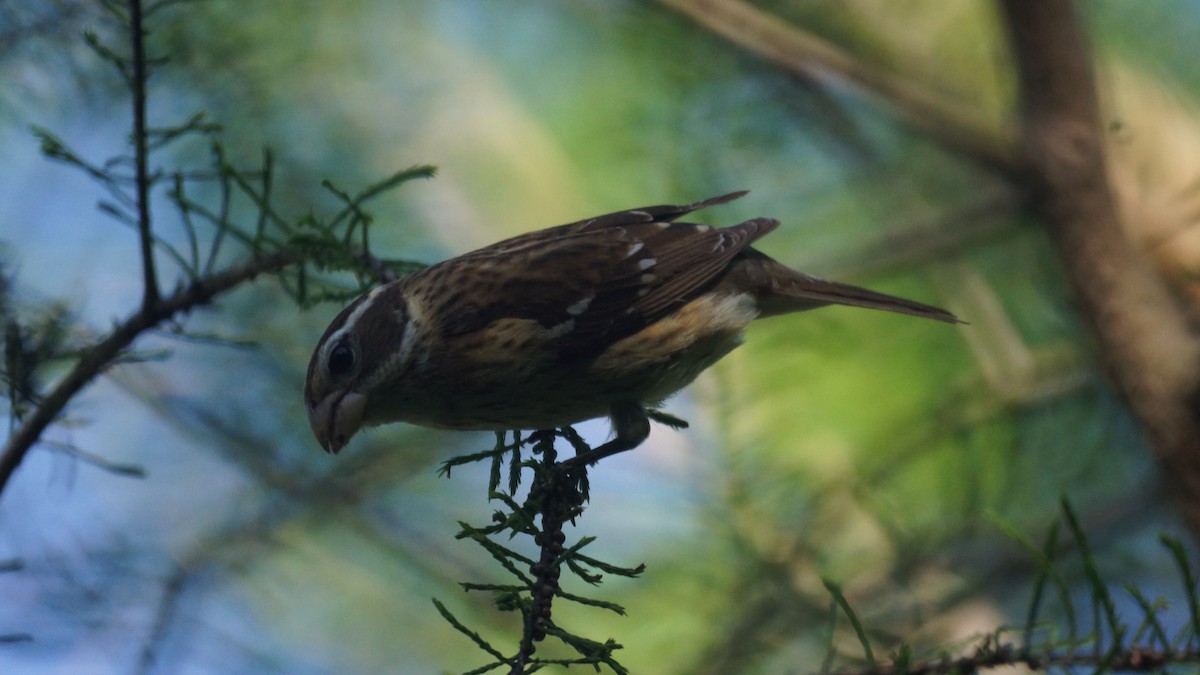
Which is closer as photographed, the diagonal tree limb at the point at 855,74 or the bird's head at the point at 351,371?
the bird's head at the point at 351,371

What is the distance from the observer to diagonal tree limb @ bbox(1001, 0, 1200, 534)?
16.6 ft

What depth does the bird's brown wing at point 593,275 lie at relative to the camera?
12.0 ft

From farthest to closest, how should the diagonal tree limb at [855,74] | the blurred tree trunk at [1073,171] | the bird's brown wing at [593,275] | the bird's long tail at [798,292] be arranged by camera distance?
the diagonal tree limb at [855,74]
the blurred tree trunk at [1073,171]
the bird's long tail at [798,292]
the bird's brown wing at [593,275]

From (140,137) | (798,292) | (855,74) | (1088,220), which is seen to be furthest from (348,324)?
(1088,220)

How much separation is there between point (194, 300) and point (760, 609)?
116 inches

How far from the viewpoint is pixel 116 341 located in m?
2.70

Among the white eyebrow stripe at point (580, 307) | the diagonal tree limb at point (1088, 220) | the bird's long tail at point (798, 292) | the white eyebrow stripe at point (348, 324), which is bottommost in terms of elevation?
the white eyebrow stripe at point (348, 324)

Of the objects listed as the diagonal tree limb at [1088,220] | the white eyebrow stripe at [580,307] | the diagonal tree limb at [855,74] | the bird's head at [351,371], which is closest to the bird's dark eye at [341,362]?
the bird's head at [351,371]

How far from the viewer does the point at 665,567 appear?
208 inches

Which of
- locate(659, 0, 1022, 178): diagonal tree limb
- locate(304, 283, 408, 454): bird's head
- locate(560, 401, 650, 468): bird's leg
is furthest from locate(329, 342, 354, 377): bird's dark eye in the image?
locate(659, 0, 1022, 178): diagonal tree limb

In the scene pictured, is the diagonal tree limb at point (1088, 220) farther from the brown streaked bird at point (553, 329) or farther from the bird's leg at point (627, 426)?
the bird's leg at point (627, 426)

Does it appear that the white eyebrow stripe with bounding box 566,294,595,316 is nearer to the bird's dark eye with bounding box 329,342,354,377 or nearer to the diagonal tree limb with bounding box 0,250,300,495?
the bird's dark eye with bounding box 329,342,354,377

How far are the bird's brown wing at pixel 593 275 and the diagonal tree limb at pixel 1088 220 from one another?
2.12 m

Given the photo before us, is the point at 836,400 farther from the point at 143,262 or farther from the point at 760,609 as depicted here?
the point at 143,262
